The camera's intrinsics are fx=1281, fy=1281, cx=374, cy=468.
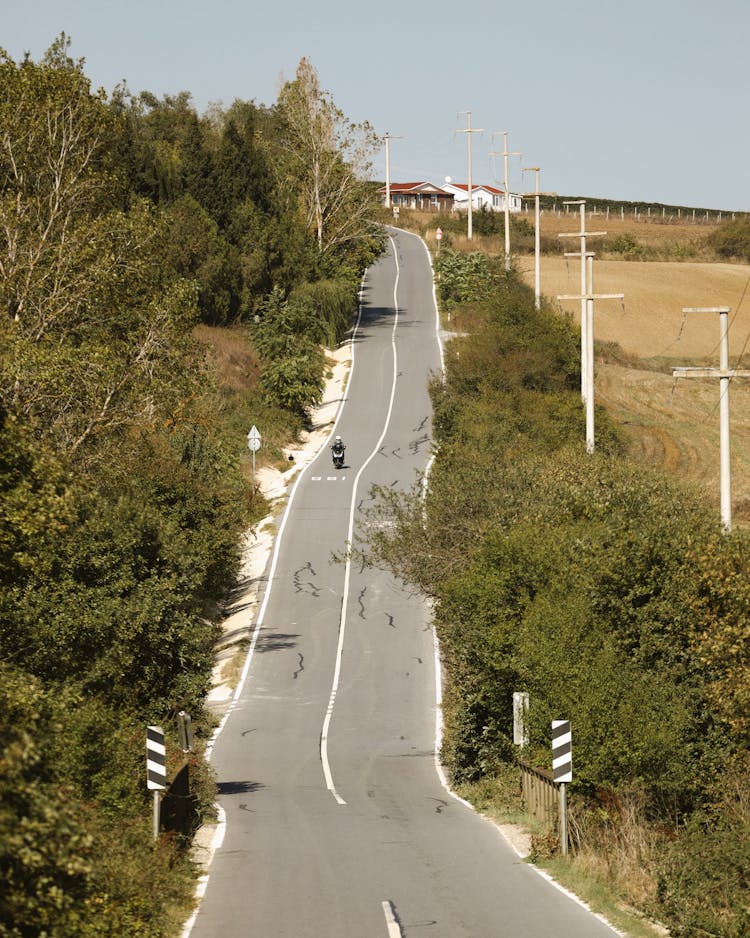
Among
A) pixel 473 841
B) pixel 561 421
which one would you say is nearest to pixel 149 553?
pixel 473 841

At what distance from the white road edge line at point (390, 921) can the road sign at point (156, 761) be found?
3654 mm

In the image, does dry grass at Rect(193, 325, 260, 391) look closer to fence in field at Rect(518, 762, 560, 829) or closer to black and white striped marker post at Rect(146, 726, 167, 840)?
fence in field at Rect(518, 762, 560, 829)

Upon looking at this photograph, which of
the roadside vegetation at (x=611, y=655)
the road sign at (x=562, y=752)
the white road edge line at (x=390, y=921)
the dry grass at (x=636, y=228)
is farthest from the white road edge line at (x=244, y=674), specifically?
the dry grass at (x=636, y=228)

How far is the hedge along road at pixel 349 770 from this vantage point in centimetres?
1476

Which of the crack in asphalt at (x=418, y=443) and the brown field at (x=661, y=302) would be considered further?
the brown field at (x=661, y=302)

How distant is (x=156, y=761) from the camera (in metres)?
17.2

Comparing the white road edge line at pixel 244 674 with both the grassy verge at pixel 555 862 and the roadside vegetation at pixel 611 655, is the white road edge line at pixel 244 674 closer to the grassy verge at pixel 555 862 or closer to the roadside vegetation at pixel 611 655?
the grassy verge at pixel 555 862

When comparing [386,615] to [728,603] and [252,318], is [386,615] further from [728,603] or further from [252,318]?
[252,318]

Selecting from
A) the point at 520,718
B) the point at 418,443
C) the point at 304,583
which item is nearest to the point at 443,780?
the point at 520,718

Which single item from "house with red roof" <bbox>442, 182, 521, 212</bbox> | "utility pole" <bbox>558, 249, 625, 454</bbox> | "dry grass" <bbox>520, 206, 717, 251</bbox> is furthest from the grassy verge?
"house with red roof" <bbox>442, 182, 521, 212</bbox>

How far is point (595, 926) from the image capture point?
14.0m

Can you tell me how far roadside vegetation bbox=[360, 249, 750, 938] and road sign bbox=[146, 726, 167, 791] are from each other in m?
5.36

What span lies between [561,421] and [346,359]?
25.7 metres

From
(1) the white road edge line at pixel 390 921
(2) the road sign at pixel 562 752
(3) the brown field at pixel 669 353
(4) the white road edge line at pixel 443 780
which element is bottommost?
(4) the white road edge line at pixel 443 780
